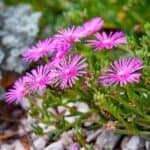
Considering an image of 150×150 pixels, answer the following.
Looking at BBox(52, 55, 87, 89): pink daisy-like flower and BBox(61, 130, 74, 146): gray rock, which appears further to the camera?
BBox(61, 130, 74, 146): gray rock

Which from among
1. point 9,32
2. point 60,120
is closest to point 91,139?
point 60,120

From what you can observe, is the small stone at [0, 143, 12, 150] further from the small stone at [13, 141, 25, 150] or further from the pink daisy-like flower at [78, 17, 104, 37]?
the pink daisy-like flower at [78, 17, 104, 37]

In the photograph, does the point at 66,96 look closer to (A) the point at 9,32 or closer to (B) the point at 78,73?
(B) the point at 78,73

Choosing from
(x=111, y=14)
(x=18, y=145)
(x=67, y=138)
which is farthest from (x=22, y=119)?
(x=111, y=14)

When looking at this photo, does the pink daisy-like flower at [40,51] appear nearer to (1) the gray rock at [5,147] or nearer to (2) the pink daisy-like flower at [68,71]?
(2) the pink daisy-like flower at [68,71]

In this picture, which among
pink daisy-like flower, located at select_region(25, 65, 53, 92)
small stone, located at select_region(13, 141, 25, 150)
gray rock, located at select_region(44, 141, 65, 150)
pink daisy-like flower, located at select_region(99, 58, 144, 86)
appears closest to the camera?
pink daisy-like flower, located at select_region(99, 58, 144, 86)

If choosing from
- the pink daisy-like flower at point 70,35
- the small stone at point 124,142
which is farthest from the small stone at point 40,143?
the pink daisy-like flower at point 70,35

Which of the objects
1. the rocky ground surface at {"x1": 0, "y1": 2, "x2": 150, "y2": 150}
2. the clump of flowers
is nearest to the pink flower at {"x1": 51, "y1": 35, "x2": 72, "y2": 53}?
the clump of flowers
